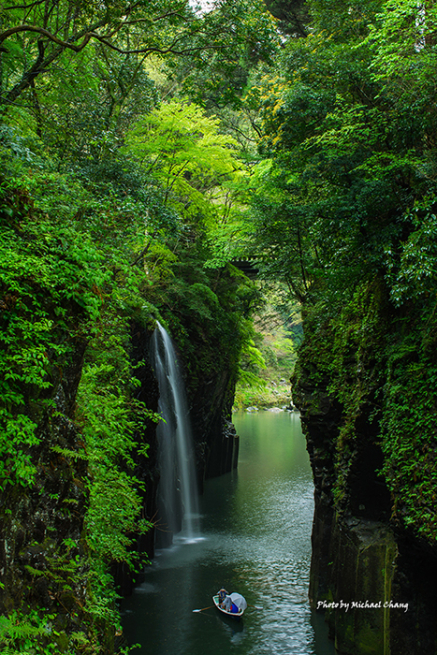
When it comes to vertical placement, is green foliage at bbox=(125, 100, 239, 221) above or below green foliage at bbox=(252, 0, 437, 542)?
above

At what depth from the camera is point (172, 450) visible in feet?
62.4

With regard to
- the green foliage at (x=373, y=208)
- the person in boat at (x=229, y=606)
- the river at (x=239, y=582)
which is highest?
the green foliage at (x=373, y=208)

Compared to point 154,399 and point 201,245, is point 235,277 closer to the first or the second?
point 201,245

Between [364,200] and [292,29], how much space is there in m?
14.3

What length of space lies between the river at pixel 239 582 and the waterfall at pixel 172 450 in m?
0.84

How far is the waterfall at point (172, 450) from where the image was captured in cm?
1770

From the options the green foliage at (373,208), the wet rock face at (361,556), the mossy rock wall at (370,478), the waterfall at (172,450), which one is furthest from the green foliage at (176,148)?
the wet rock face at (361,556)

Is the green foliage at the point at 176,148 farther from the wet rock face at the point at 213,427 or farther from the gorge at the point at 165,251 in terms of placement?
the wet rock face at the point at 213,427

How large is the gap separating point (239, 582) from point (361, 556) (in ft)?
17.4

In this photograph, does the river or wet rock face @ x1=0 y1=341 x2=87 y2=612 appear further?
the river

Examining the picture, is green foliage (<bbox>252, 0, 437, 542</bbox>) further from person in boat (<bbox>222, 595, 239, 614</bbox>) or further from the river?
person in boat (<bbox>222, 595, 239, 614</bbox>)

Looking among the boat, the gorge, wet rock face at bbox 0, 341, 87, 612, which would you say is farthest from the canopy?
wet rock face at bbox 0, 341, 87, 612

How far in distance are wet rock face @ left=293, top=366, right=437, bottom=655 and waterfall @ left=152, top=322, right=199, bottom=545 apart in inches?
246

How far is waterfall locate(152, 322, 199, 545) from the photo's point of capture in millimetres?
17703
